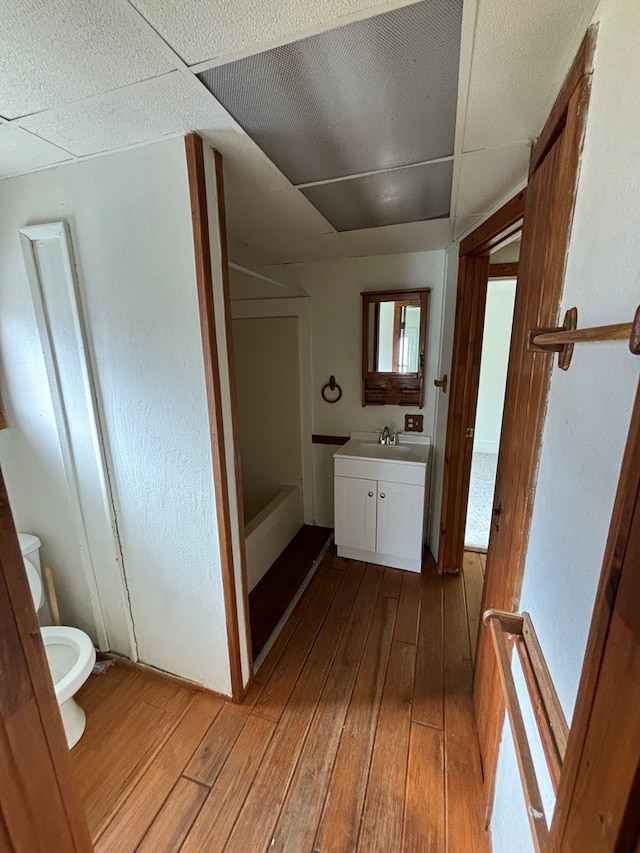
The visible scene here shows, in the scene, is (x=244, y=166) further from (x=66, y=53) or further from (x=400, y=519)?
(x=400, y=519)

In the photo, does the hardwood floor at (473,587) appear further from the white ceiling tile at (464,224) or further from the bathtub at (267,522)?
the white ceiling tile at (464,224)

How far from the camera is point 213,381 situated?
125 centimetres

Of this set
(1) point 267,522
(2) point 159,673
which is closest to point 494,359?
(1) point 267,522

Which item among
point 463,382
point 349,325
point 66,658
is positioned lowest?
point 66,658

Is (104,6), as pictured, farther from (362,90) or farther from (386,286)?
(386,286)

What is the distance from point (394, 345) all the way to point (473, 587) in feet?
5.78

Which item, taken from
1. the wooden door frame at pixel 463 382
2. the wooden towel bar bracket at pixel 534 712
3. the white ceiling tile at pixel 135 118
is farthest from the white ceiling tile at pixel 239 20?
the wooden towel bar bracket at pixel 534 712

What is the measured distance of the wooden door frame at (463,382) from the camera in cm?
192

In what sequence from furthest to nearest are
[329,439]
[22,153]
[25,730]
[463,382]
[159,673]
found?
1. [329,439]
2. [463,382]
3. [159,673]
4. [22,153]
5. [25,730]

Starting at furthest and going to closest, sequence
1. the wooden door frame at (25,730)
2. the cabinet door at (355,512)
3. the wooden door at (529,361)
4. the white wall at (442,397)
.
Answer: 1. the cabinet door at (355,512)
2. the white wall at (442,397)
3. the wooden door at (529,361)
4. the wooden door frame at (25,730)

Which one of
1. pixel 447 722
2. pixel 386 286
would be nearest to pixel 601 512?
pixel 447 722

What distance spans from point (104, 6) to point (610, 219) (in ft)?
3.46

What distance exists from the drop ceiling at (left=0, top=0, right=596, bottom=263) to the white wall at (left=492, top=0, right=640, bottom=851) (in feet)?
0.80

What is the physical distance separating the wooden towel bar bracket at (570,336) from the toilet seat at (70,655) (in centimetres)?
193
